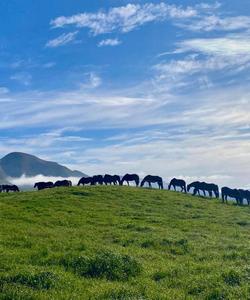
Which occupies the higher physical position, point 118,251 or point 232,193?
point 232,193

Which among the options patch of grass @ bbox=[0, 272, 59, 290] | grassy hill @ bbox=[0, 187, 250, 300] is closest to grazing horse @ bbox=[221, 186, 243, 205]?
grassy hill @ bbox=[0, 187, 250, 300]

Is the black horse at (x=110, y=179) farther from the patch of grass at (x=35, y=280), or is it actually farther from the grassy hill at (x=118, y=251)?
the patch of grass at (x=35, y=280)

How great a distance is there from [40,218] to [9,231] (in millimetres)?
6285

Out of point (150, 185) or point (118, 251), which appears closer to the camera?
point (118, 251)

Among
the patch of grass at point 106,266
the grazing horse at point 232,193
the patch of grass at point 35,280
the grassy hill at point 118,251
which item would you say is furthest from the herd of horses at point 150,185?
the patch of grass at point 35,280

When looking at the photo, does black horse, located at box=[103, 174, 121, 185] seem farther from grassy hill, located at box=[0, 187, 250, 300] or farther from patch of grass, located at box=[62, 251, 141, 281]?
patch of grass, located at box=[62, 251, 141, 281]

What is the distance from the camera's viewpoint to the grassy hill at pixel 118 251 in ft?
53.8

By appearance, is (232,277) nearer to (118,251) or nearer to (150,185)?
(118,251)

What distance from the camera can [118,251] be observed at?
22188 millimetres

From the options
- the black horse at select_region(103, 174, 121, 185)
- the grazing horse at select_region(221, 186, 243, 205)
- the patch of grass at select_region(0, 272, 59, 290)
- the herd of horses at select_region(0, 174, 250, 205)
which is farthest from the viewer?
the black horse at select_region(103, 174, 121, 185)

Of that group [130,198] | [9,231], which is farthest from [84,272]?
[130,198]

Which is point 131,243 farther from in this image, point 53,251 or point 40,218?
point 40,218

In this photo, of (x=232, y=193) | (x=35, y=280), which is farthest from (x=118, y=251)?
(x=232, y=193)

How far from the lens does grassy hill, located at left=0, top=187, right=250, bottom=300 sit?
16406mm
